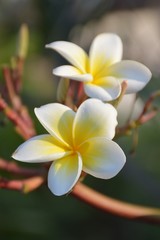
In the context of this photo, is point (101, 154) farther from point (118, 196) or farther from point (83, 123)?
point (118, 196)

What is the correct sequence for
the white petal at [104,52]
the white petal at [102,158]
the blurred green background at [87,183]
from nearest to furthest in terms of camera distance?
1. the white petal at [102,158]
2. the white petal at [104,52]
3. the blurred green background at [87,183]

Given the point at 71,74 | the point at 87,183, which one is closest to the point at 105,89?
the point at 71,74

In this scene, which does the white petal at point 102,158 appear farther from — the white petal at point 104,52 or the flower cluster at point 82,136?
the white petal at point 104,52

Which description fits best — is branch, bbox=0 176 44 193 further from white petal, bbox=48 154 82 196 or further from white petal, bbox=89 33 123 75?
white petal, bbox=89 33 123 75

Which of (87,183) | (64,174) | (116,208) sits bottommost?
(87,183)

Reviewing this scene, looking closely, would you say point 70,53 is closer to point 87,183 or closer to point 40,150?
point 40,150

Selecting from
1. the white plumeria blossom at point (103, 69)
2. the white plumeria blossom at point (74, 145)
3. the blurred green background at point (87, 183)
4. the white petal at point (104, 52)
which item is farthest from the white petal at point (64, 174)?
the blurred green background at point (87, 183)

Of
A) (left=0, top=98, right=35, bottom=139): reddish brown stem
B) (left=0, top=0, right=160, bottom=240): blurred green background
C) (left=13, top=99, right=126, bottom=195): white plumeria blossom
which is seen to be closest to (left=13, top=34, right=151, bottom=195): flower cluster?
(left=13, top=99, right=126, bottom=195): white plumeria blossom
